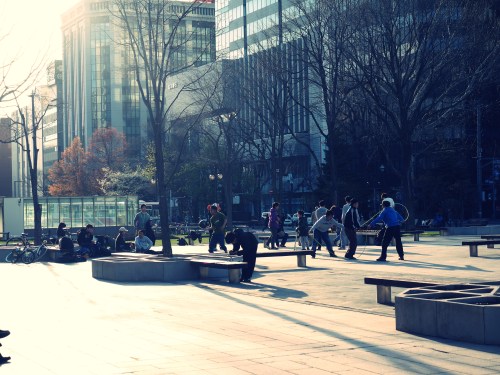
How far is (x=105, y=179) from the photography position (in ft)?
303

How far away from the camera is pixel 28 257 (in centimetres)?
3034

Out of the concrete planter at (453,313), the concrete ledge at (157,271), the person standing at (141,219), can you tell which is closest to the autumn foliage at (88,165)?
the person standing at (141,219)

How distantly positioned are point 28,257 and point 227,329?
19.6 m

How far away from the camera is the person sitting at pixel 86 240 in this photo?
30.6 metres

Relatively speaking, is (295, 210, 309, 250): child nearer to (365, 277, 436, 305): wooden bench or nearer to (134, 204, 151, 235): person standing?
(134, 204, 151, 235): person standing

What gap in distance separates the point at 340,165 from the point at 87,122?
92.6 meters

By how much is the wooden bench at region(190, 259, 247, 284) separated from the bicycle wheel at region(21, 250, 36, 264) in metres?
11.0

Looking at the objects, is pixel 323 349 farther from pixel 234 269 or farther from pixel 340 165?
pixel 340 165

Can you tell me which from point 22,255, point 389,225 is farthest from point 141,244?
point 389,225

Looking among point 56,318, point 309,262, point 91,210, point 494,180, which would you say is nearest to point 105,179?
point 91,210

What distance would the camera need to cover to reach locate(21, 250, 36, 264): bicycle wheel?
30.3m

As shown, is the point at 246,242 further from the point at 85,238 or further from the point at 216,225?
the point at 85,238

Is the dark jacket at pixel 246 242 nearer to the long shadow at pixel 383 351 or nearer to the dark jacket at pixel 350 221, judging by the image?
the long shadow at pixel 383 351

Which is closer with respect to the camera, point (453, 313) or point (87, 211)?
point (453, 313)
